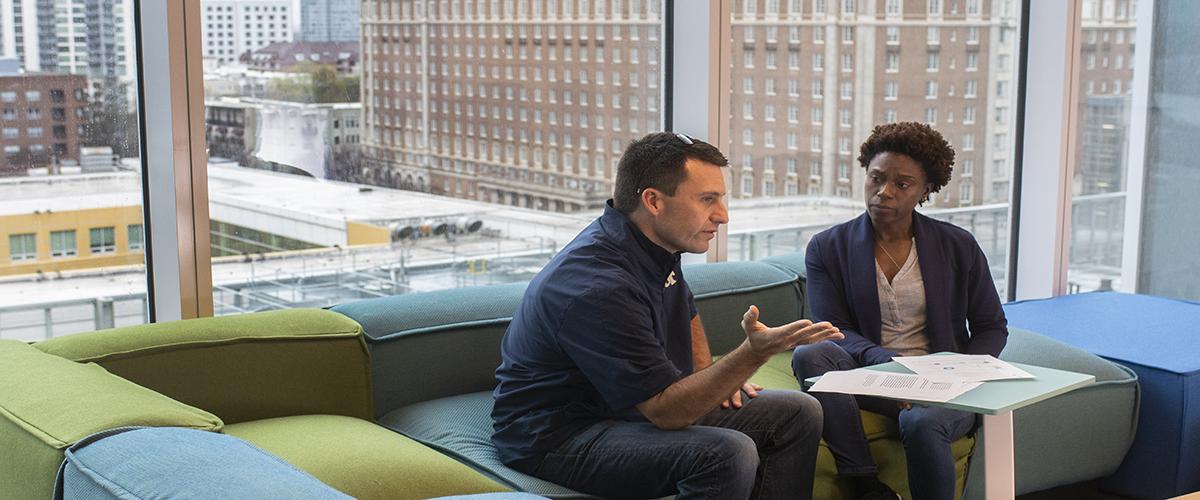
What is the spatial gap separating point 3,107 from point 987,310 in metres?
2.72

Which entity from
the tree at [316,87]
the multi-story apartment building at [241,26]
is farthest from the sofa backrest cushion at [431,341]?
the multi-story apartment building at [241,26]

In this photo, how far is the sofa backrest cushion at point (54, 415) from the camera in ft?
7.49

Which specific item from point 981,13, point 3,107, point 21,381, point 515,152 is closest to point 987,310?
point 515,152

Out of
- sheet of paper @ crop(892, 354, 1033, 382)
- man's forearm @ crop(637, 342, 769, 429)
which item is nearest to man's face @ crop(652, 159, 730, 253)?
man's forearm @ crop(637, 342, 769, 429)

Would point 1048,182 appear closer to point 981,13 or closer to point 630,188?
point 981,13

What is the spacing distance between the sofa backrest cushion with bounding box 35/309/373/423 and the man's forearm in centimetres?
94

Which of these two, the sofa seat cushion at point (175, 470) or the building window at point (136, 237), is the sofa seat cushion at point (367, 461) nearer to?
the sofa seat cushion at point (175, 470)

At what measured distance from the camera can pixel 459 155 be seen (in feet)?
13.6

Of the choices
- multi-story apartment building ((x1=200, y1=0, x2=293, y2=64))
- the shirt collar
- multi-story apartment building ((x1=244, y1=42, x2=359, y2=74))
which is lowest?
the shirt collar

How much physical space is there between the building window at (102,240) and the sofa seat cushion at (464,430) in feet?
2.95

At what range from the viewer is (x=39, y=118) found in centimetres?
333

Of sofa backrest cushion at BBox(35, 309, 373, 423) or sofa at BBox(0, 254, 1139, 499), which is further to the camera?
sofa backrest cushion at BBox(35, 309, 373, 423)

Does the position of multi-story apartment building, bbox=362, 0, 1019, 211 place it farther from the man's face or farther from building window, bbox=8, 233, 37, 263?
the man's face

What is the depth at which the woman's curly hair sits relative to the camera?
3516 mm
